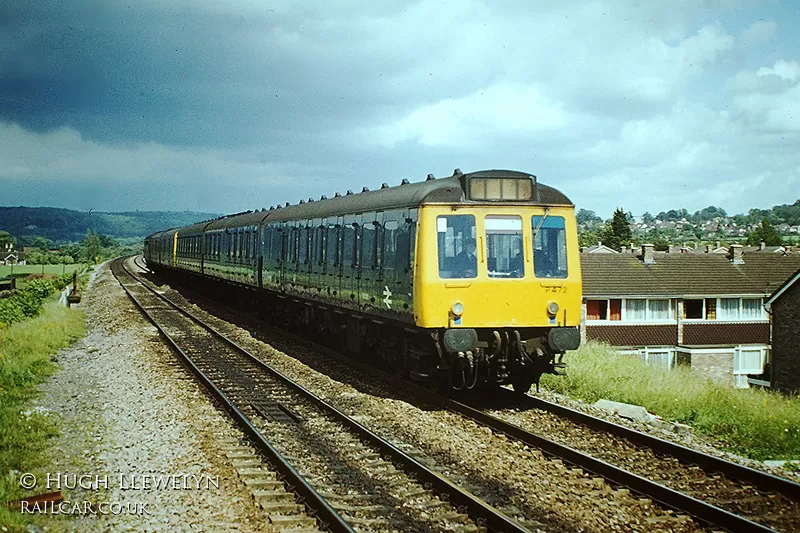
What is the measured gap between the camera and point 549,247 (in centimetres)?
1209

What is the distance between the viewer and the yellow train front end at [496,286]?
11477 millimetres

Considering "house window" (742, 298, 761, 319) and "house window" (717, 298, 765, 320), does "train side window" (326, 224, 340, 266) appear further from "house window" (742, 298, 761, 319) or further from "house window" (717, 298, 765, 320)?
"house window" (742, 298, 761, 319)

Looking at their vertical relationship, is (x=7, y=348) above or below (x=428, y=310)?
below

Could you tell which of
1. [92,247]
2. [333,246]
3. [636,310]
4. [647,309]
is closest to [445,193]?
[333,246]

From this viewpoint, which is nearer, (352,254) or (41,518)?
(41,518)

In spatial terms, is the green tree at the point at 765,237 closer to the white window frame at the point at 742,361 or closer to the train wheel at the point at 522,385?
the white window frame at the point at 742,361

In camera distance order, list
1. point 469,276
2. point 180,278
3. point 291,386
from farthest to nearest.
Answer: point 180,278 < point 291,386 < point 469,276

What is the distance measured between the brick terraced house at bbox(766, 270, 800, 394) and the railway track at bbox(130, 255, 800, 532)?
2906 centimetres

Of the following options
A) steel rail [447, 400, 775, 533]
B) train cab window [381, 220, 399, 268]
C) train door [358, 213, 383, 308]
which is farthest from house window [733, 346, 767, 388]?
steel rail [447, 400, 775, 533]

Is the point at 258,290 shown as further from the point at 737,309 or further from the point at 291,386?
the point at 737,309

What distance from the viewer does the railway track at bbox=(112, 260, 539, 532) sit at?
22.7 feet

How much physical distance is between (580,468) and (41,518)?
5159 millimetres

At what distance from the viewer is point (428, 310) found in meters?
11.4

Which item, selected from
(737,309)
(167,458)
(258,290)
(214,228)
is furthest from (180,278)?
(167,458)
